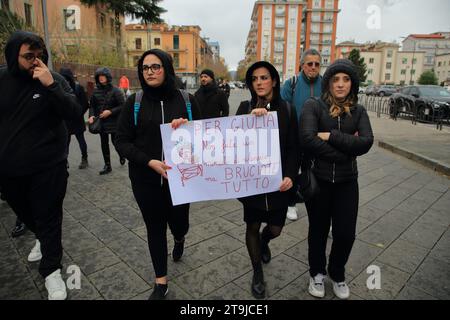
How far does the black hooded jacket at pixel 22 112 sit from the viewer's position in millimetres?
2519

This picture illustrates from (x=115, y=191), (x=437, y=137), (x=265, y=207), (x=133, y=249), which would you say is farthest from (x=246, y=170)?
(x=437, y=137)

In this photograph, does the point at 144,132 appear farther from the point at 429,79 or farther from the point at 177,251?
the point at 429,79

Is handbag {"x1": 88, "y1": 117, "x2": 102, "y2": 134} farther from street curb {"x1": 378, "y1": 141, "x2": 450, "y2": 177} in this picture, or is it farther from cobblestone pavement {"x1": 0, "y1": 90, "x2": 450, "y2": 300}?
street curb {"x1": 378, "y1": 141, "x2": 450, "y2": 177}

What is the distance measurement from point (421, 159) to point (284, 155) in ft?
20.5

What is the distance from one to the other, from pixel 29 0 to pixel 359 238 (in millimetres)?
37241

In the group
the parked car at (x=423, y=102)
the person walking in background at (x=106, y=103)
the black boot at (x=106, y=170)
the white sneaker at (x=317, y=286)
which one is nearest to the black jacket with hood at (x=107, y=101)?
the person walking in background at (x=106, y=103)

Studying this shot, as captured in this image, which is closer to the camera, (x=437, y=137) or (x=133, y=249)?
(x=133, y=249)

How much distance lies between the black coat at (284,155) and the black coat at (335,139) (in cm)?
12

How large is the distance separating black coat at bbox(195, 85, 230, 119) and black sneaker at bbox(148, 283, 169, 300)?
3.85m

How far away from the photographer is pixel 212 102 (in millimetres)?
6141

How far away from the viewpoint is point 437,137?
410 inches

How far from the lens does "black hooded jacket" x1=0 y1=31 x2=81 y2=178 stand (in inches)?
99.2

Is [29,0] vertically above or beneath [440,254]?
above
